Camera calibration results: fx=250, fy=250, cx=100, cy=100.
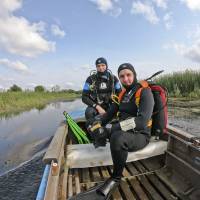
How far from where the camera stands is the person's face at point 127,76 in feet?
11.2

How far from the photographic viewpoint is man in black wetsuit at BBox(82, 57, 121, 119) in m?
5.62

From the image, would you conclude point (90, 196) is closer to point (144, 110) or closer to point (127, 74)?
point (144, 110)

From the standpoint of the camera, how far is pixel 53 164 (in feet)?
9.36

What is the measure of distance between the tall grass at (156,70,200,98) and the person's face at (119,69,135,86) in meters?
17.9

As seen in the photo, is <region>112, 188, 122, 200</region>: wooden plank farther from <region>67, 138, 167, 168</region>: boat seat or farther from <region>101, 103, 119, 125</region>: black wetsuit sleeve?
<region>101, 103, 119, 125</region>: black wetsuit sleeve

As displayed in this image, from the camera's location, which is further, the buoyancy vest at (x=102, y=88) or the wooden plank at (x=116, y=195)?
the buoyancy vest at (x=102, y=88)

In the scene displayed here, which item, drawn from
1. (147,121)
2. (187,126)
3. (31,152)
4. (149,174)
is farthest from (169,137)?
(187,126)

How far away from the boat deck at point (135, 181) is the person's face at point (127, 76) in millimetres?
1422

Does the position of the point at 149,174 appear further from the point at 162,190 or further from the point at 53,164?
the point at 53,164

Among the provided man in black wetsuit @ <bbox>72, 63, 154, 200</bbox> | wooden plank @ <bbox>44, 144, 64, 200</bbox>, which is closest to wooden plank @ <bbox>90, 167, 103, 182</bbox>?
man in black wetsuit @ <bbox>72, 63, 154, 200</bbox>

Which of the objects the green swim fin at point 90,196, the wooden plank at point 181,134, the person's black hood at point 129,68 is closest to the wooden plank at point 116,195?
the green swim fin at point 90,196

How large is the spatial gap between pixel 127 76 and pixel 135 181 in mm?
1531

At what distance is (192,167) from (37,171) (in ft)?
12.6

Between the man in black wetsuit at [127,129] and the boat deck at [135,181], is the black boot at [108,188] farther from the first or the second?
the boat deck at [135,181]
